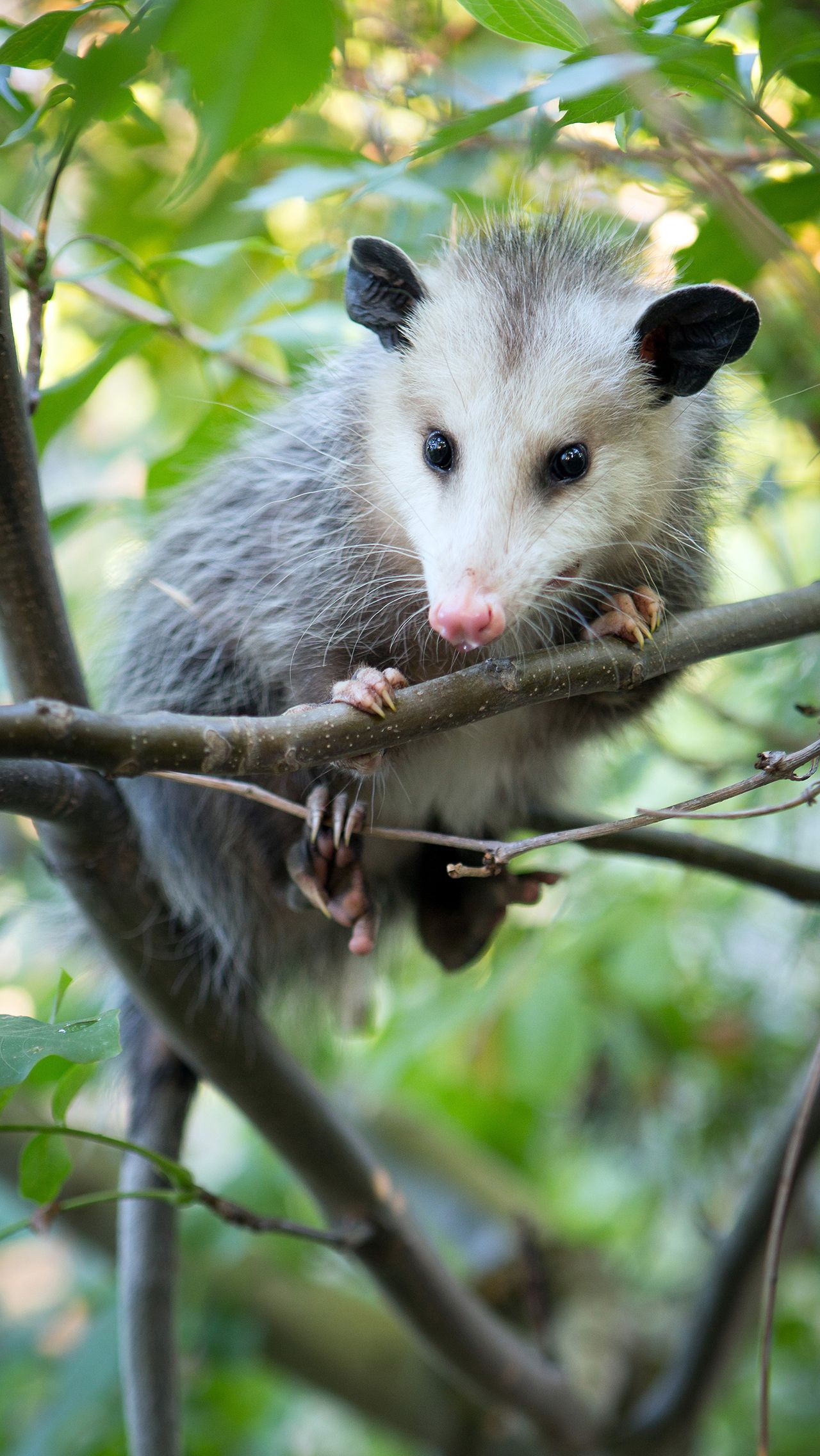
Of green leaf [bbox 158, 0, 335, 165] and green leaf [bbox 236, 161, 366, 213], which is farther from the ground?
green leaf [bbox 158, 0, 335, 165]

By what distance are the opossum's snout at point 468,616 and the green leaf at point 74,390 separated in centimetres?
56

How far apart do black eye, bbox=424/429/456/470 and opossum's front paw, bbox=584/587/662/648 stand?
9.8 inches

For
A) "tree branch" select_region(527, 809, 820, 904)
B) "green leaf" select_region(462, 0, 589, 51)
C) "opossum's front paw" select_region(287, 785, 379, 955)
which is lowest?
"tree branch" select_region(527, 809, 820, 904)

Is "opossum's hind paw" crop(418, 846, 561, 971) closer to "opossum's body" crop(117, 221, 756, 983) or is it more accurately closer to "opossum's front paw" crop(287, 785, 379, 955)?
"opossum's body" crop(117, 221, 756, 983)

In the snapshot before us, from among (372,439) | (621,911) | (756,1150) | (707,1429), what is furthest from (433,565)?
(707,1429)

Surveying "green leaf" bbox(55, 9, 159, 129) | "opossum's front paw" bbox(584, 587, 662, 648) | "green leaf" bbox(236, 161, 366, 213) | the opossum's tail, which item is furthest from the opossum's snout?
the opossum's tail

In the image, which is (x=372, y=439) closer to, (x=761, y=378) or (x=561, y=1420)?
(x=761, y=378)

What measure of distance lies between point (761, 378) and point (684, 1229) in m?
2.39

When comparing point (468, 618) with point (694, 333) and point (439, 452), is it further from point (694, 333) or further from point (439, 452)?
point (694, 333)

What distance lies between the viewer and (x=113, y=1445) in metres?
1.97

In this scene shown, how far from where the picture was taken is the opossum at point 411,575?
1.30 metres

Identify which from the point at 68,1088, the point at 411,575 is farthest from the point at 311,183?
the point at 68,1088

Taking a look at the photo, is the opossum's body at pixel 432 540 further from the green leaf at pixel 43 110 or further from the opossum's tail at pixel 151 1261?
the green leaf at pixel 43 110

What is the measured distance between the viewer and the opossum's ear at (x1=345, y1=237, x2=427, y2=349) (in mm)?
1420
